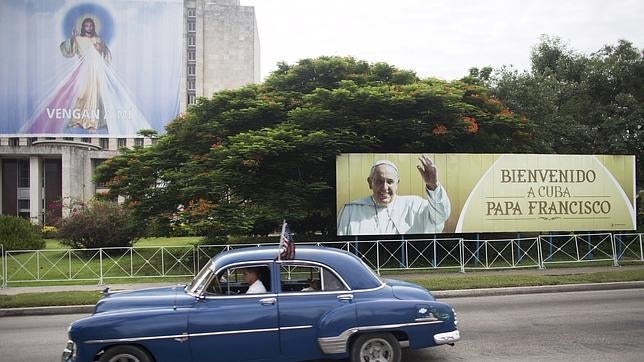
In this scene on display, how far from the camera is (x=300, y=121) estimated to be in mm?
19438

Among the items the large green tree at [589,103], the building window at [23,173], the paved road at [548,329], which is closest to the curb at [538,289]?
the paved road at [548,329]

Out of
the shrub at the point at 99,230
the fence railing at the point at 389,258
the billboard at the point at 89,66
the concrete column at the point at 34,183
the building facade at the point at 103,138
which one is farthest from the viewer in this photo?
the billboard at the point at 89,66

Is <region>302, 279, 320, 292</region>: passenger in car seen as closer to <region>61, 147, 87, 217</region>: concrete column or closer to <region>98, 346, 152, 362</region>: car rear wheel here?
<region>98, 346, 152, 362</region>: car rear wheel

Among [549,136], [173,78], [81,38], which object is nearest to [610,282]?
[549,136]

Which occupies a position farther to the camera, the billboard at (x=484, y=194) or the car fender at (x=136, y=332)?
the billboard at (x=484, y=194)

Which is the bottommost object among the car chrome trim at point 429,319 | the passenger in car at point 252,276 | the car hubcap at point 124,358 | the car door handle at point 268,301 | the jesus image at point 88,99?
the car hubcap at point 124,358

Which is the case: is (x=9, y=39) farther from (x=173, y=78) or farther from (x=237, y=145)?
(x=237, y=145)

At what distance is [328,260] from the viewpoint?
7.09m

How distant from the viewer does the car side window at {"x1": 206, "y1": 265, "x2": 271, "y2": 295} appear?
6.82 m

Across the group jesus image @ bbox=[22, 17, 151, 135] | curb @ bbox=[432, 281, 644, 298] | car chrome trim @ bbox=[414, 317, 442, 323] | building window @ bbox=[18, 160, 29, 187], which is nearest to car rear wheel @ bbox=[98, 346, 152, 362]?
car chrome trim @ bbox=[414, 317, 442, 323]

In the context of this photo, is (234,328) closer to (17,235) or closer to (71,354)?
(71,354)

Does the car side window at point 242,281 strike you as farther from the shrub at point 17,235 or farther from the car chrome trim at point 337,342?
the shrub at point 17,235

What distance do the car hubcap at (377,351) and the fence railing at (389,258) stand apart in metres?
10.2

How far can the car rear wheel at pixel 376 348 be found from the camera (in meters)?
6.77
